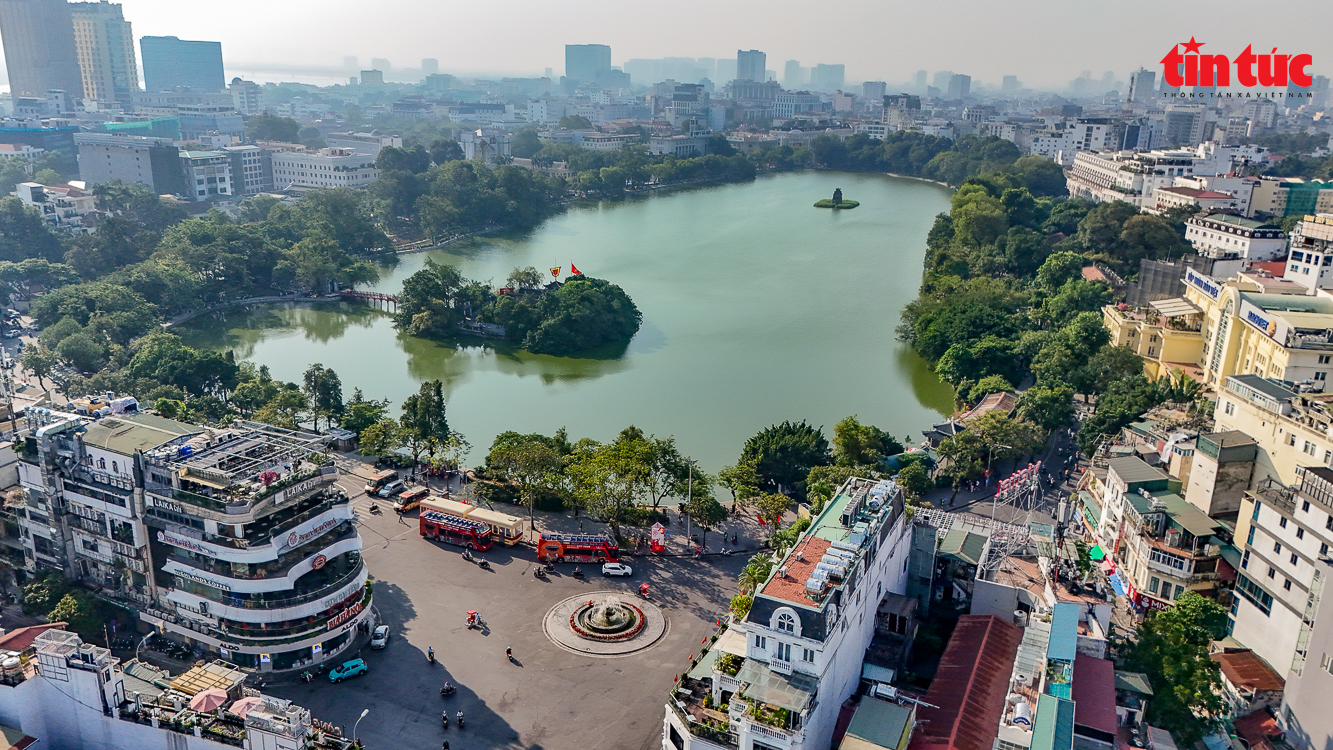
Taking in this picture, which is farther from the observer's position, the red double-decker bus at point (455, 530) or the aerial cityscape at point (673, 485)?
the red double-decker bus at point (455, 530)

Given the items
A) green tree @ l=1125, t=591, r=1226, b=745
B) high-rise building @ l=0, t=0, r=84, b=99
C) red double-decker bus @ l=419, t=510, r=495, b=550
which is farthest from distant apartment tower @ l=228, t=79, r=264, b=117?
green tree @ l=1125, t=591, r=1226, b=745

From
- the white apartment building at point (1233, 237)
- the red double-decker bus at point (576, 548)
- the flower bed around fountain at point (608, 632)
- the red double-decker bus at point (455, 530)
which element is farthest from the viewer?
the white apartment building at point (1233, 237)

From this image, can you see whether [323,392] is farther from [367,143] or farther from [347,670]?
[367,143]

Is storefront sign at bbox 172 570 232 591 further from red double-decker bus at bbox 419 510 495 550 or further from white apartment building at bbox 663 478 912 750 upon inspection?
white apartment building at bbox 663 478 912 750

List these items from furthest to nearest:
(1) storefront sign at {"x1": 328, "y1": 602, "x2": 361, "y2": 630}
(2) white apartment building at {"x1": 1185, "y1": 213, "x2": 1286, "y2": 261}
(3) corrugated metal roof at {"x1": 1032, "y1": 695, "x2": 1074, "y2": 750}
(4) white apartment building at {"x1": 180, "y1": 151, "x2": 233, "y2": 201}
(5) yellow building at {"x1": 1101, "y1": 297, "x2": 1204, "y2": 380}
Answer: (4) white apartment building at {"x1": 180, "y1": 151, "x2": 233, "y2": 201}, (2) white apartment building at {"x1": 1185, "y1": 213, "x2": 1286, "y2": 261}, (5) yellow building at {"x1": 1101, "y1": 297, "x2": 1204, "y2": 380}, (1) storefront sign at {"x1": 328, "y1": 602, "x2": 361, "y2": 630}, (3) corrugated metal roof at {"x1": 1032, "y1": 695, "x2": 1074, "y2": 750}

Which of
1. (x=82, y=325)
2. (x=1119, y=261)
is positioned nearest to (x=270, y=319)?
(x=82, y=325)

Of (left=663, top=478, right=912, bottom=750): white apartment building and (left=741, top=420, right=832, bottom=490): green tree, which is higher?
(left=663, top=478, right=912, bottom=750): white apartment building

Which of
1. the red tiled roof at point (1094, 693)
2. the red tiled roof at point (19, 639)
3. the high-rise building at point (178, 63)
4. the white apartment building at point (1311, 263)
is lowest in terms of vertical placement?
the red tiled roof at point (1094, 693)

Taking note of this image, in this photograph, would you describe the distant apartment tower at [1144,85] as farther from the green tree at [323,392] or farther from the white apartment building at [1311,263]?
the green tree at [323,392]

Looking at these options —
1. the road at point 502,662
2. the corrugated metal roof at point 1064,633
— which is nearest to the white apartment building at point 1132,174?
the corrugated metal roof at point 1064,633
